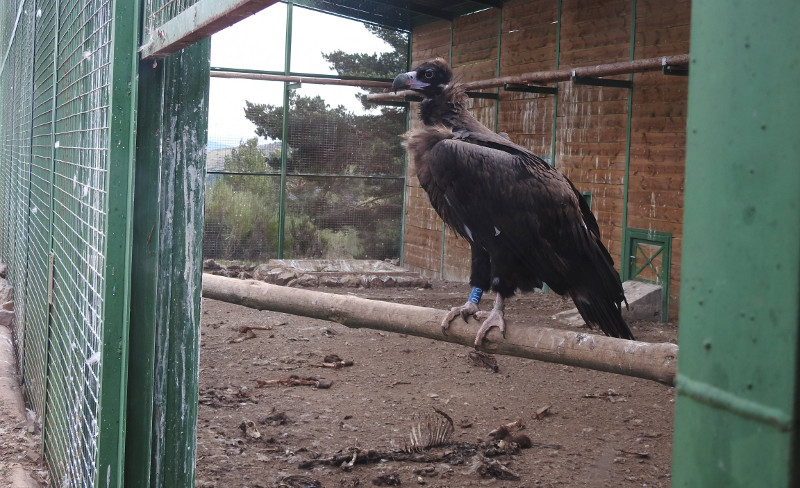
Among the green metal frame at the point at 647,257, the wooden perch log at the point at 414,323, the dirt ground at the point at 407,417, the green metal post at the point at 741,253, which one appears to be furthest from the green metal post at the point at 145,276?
the green metal frame at the point at 647,257

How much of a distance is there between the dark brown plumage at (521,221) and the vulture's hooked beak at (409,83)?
0.62 metres

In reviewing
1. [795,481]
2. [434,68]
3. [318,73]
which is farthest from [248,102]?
[795,481]

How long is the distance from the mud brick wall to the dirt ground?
5.96 ft

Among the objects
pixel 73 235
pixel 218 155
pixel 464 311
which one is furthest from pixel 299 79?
pixel 73 235

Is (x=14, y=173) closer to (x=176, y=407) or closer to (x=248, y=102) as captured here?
(x=176, y=407)

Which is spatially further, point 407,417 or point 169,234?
point 407,417

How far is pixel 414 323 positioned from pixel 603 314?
1173mm

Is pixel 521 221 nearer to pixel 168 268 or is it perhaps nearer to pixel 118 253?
pixel 168 268

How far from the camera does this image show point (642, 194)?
9.09m

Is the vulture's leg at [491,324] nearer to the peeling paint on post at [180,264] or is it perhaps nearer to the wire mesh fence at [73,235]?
the peeling paint on post at [180,264]

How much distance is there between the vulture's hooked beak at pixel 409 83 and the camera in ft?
15.0

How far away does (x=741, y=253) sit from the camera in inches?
25.1

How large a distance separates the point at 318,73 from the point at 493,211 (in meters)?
9.39

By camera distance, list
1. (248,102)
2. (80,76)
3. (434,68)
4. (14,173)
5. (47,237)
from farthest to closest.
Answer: (248,102)
(14,173)
(434,68)
(47,237)
(80,76)
